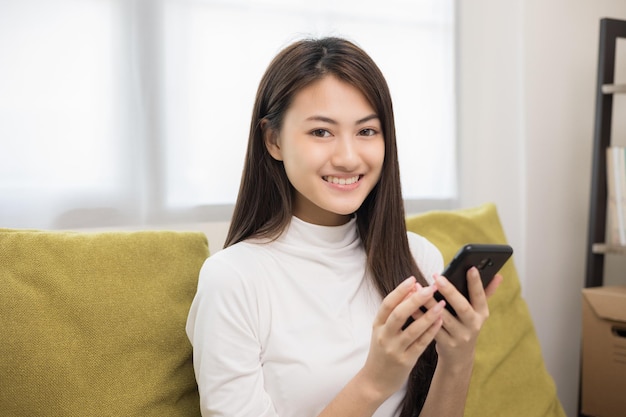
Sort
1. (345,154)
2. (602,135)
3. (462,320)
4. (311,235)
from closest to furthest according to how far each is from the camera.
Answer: (462,320) < (345,154) < (311,235) < (602,135)

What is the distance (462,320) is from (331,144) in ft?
1.23

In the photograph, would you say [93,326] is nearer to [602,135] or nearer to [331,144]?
[331,144]

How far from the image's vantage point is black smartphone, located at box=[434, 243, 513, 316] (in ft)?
3.53

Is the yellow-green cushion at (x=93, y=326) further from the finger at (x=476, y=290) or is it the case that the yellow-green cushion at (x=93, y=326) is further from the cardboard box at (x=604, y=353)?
the cardboard box at (x=604, y=353)

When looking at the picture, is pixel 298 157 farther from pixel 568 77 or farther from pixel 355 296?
pixel 568 77

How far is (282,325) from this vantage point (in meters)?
1.30

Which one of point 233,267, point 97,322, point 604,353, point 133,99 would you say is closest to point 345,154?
point 233,267

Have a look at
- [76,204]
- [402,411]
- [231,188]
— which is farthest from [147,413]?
[231,188]

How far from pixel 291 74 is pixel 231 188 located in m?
0.72

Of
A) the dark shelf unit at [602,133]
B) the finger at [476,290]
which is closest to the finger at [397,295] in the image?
the finger at [476,290]

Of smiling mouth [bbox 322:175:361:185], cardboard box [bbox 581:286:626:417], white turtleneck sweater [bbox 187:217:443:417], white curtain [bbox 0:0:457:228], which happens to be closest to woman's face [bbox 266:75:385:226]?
smiling mouth [bbox 322:175:361:185]

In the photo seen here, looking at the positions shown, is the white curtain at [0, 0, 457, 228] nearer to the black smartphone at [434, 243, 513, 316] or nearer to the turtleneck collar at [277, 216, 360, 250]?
the turtleneck collar at [277, 216, 360, 250]

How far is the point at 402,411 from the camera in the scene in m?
1.38

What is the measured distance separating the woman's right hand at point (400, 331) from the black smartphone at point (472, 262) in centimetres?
4
